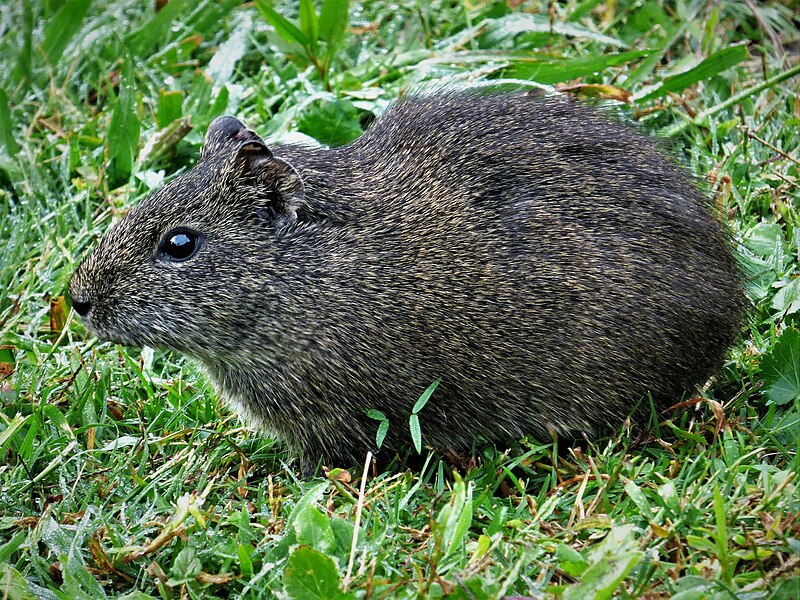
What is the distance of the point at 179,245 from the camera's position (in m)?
4.31

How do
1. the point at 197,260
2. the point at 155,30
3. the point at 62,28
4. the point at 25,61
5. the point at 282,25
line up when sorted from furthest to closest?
the point at 155,30
the point at 62,28
the point at 25,61
the point at 282,25
the point at 197,260

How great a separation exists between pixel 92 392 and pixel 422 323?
1.64 m

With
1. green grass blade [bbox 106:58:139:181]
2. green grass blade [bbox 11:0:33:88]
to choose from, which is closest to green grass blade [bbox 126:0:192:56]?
green grass blade [bbox 11:0:33:88]

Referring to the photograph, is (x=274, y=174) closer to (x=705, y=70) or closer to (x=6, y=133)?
(x=6, y=133)

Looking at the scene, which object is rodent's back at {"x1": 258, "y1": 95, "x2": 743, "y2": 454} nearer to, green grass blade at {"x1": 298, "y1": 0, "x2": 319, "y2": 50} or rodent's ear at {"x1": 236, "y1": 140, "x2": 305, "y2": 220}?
rodent's ear at {"x1": 236, "y1": 140, "x2": 305, "y2": 220}

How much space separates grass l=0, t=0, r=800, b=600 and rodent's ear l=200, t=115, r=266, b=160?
3.84 ft

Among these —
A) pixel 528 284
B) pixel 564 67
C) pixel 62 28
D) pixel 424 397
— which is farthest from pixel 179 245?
pixel 62 28

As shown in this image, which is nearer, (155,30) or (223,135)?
(223,135)

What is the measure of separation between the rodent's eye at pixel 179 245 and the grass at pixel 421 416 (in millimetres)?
825

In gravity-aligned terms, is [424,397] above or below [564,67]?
below

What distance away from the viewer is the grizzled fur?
14.1 feet

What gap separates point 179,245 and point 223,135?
2.01 ft

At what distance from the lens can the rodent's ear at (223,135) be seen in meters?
4.55

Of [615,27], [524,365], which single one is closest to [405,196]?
[524,365]
